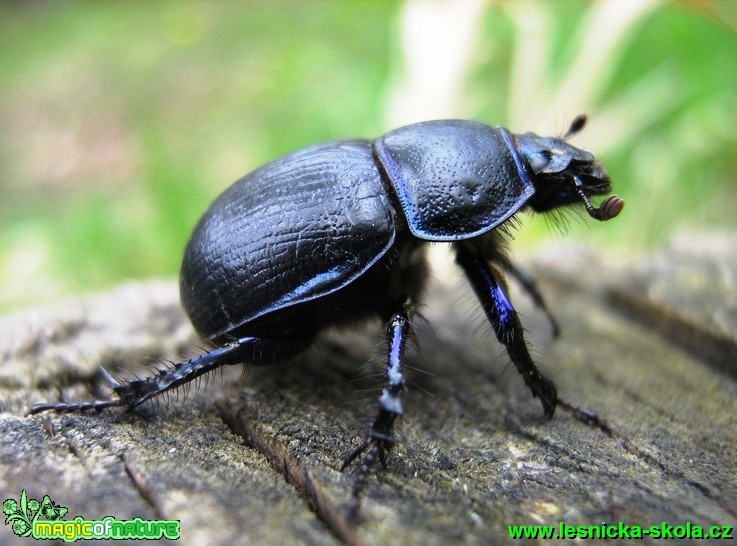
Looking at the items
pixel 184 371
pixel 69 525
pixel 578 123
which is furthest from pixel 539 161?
pixel 69 525

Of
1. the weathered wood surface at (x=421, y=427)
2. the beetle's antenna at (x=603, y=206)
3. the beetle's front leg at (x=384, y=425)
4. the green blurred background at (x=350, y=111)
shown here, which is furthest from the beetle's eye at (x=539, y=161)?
the beetle's front leg at (x=384, y=425)

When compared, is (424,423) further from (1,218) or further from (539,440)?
(1,218)

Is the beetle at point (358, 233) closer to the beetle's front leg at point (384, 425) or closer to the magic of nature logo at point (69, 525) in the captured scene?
the beetle's front leg at point (384, 425)

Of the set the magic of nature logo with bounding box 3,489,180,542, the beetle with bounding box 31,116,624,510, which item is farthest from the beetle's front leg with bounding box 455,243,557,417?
the magic of nature logo with bounding box 3,489,180,542

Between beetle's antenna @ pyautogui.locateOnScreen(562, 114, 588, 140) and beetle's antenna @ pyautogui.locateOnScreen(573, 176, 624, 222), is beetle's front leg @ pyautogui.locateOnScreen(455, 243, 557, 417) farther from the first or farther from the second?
beetle's antenna @ pyautogui.locateOnScreen(562, 114, 588, 140)

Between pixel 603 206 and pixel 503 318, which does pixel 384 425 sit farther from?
pixel 603 206

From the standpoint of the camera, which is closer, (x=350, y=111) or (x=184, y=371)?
(x=184, y=371)

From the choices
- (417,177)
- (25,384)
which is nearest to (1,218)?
(25,384)
